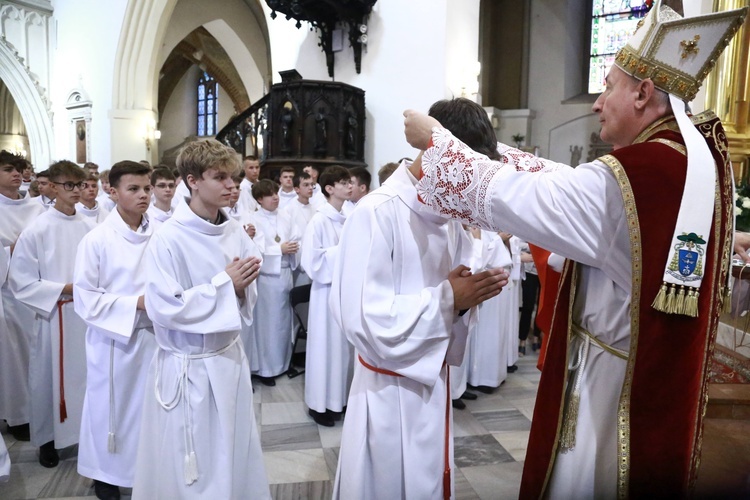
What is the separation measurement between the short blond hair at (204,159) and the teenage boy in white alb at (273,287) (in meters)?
2.35

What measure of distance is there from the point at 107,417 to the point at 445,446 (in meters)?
2.04

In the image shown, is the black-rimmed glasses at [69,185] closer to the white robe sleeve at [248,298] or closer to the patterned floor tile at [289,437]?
the white robe sleeve at [248,298]

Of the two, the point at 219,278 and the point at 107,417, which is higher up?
the point at 219,278

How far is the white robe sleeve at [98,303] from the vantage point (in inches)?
109

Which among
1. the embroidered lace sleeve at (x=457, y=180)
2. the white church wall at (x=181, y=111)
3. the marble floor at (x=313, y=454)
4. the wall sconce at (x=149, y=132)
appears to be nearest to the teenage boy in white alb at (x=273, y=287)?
the marble floor at (x=313, y=454)

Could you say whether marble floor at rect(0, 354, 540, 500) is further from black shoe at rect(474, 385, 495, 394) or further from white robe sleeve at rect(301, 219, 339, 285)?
white robe sleeve at rect(301, 219, 339, 285)

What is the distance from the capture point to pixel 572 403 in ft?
5.22

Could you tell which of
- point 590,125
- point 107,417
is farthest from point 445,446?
point 590,125

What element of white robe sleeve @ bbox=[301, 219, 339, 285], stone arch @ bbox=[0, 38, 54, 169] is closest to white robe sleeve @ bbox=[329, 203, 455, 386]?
white robe sleeve @ bbox=[301, 219, 339, 285]

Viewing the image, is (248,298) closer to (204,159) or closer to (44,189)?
(204,159)

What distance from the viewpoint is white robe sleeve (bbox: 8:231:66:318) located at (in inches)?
130

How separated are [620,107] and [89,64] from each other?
16.2 meters

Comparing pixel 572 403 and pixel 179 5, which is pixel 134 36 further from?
pixel 572 403

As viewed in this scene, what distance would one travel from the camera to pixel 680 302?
1.30 meters
